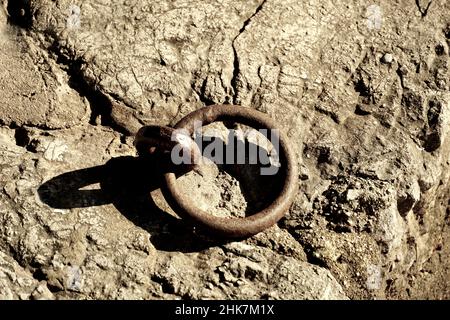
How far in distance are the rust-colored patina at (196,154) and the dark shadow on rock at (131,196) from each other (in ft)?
0.38

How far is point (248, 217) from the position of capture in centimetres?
294

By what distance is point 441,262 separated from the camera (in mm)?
3859

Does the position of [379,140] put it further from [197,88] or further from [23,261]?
[23,261]

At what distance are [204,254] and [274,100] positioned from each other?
957mm

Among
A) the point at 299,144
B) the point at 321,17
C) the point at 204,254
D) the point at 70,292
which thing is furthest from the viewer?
the point at 321,17

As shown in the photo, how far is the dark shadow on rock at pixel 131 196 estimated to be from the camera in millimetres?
3041

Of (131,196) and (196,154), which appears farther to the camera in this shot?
(131,196)

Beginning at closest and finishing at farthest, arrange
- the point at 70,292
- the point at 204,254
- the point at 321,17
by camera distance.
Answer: the point at 70,292 < the point at 204,254 < the point at 321,17

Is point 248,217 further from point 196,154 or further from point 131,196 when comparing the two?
point 131,196

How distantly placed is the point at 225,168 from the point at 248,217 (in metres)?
0.42

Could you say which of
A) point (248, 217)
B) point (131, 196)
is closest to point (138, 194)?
point (131, 196)

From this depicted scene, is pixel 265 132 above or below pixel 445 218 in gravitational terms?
above

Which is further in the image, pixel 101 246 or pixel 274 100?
pixel 274 100
